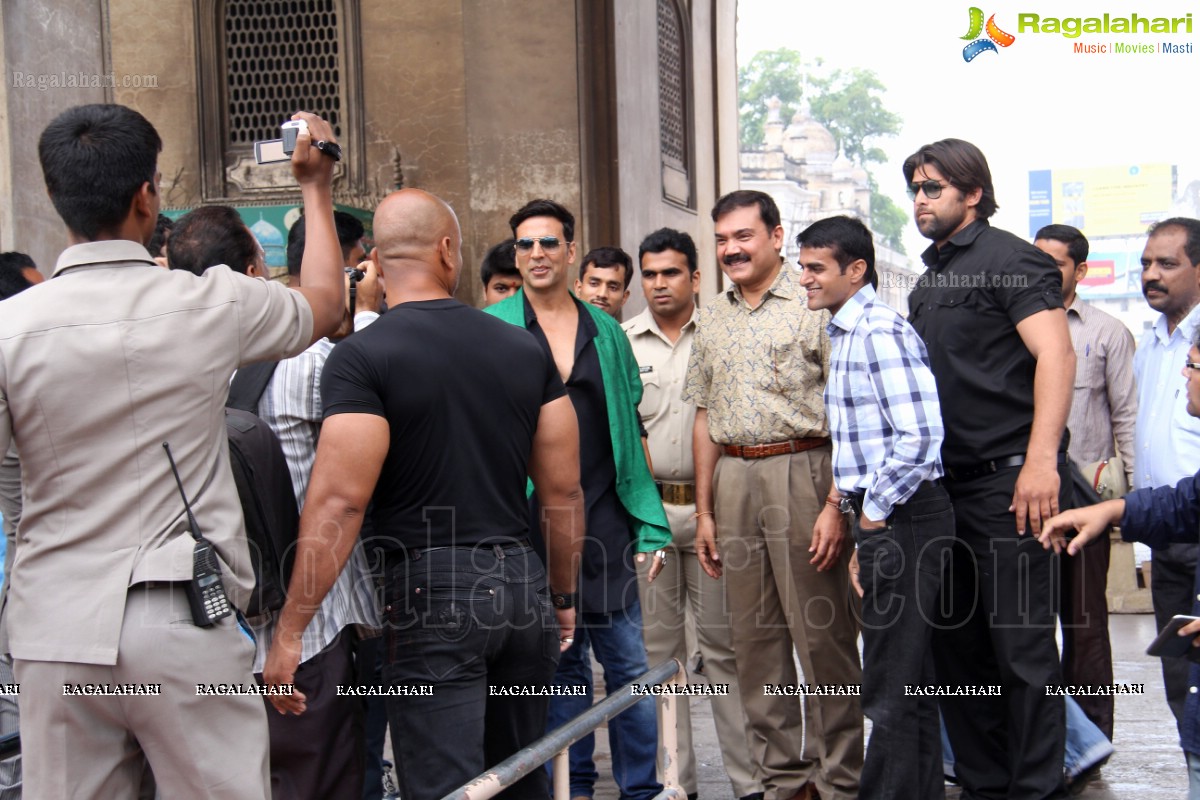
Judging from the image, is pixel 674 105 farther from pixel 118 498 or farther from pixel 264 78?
pixel 118 498

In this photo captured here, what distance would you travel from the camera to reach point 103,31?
9.06 meters

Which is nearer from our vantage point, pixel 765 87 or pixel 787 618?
pixel 787 618

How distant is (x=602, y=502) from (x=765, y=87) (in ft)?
190

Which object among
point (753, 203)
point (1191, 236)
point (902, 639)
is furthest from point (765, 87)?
point (902, 639)

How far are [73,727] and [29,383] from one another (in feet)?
→ 2.27

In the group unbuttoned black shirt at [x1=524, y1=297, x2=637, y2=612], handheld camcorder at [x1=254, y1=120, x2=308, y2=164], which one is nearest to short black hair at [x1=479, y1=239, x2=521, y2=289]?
unbuttoned black shirt at [x1=524, y1=297, x2=637, y2=612]

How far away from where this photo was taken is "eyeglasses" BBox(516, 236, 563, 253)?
15.3 feet

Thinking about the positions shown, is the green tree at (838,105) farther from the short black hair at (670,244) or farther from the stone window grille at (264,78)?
the short black hair at (670,244)

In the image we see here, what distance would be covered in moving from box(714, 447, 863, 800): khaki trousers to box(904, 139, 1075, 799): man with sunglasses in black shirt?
44 cm

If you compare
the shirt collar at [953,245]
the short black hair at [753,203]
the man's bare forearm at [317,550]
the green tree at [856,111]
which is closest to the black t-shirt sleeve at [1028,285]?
the shirt collar at [953,245]

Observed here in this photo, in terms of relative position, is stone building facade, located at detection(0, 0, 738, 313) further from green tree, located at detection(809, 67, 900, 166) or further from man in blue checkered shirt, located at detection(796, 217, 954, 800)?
green tree, located at detection(809, 67, 900, 166)

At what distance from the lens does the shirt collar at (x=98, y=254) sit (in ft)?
8.34

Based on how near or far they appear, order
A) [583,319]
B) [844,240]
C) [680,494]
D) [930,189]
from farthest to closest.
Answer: [680,494], [583,319], [930,189], [844,240]

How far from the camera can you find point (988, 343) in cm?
430
